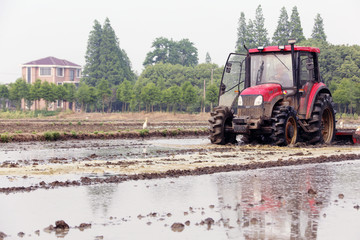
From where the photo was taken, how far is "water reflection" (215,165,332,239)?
23.4 ft

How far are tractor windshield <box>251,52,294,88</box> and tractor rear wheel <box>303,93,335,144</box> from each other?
1553 millimetres

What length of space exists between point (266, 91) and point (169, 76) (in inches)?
3546

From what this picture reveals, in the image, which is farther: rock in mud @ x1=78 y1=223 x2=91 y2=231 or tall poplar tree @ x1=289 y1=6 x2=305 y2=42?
tall poplar tree @ x1=289 y1=6 x2=305 y2=42

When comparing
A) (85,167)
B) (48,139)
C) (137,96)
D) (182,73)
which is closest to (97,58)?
(182,73)

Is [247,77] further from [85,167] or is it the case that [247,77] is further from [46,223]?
[46,223]

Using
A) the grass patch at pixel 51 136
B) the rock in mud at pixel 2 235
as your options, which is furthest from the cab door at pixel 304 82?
the rock in mud at pixel 2 235

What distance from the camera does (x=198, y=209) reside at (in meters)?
8.51

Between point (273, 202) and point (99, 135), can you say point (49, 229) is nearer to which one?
point (273, 202)

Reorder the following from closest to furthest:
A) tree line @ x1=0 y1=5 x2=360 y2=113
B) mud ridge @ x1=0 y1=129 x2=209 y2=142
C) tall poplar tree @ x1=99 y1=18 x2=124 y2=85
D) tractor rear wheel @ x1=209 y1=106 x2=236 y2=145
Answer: tractor rear wheel @ x1=209 y1=106 x2=236 y2=145
mud ridge @ x1=0 y1=129 x2=209 y2=142
tree line @ x1=0 y1=5 x2=360 y2=113
tall poplar tree @ x1=99 y1=18 x2=124 y2=85

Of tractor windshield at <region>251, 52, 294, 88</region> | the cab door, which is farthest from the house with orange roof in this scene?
the cab door

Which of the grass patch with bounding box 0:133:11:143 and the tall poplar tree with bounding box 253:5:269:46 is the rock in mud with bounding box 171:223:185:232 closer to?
the grass patch with bounding box 0:133:11:143

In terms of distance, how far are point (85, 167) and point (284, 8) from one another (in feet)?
366

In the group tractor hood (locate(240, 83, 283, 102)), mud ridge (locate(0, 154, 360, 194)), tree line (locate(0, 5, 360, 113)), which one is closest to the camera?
mud ridge (locate(0, 154, 360, 194))

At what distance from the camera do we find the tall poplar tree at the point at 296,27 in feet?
376
